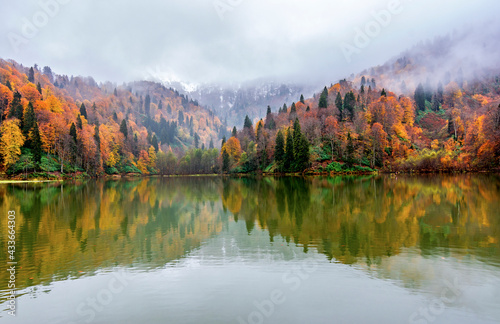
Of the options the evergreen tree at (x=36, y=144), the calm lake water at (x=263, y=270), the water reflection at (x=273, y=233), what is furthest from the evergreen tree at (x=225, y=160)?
the calm lake water at (x=263, y=270)

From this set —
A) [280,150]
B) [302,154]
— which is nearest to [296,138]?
[302,154]

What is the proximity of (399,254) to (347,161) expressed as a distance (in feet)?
241

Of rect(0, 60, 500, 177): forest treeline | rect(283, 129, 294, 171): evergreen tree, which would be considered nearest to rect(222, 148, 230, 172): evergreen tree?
rect(0, 60, 500, 177): forest treeline

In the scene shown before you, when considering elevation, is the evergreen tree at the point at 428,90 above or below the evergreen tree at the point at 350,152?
above

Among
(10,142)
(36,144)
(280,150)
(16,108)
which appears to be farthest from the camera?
(280,150)

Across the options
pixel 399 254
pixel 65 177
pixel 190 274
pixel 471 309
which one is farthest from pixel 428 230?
pixel 65 177

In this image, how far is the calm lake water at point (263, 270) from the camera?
607 centimetres

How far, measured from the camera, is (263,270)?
337 inches

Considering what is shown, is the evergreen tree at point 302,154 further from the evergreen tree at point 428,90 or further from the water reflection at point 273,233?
the evergreen tree at point 428,90

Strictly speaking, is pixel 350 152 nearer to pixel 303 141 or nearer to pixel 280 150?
pixel 303 141

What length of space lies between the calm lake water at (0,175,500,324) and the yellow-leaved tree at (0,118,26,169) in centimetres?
6178

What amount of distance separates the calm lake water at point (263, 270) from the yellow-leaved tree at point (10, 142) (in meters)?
61.8

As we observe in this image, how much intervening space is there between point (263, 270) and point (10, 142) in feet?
260

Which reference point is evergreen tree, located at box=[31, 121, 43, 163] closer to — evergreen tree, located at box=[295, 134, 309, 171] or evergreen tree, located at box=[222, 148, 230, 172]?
evergreen tree, located at box=[222, 148, 230, 172]
